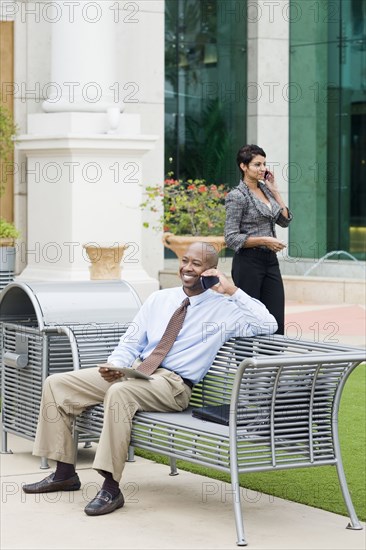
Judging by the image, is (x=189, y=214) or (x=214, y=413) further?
(x=189, y=214)

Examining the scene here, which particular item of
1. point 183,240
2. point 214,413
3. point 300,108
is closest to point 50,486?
point 214,413

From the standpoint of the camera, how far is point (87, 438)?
7.33 metres

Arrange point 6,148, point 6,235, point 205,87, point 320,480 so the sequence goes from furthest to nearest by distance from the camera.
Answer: point 205,87 < point 6,148 < point 6,235 < point 320,480

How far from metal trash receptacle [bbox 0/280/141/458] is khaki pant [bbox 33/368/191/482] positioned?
0.43 meters

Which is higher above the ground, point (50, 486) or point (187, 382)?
point (187, 382)

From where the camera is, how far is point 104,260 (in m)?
14.8

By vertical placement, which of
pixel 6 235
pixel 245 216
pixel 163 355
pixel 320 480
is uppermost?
pixel 245 216

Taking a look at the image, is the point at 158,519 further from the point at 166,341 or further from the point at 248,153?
the point at 248,153

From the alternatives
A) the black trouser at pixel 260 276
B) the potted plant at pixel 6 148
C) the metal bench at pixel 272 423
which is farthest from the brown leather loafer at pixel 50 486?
the potted plant at pixel 6 148

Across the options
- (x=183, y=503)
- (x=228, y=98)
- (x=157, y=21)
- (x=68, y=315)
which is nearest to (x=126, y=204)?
(x=157, y=21)

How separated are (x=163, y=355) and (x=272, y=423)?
0.88 metres

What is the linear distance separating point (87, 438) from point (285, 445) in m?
1.54

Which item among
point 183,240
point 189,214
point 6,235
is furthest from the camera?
point 189,214

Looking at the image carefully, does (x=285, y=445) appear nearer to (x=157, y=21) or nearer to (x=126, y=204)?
(x=126, y=204)
